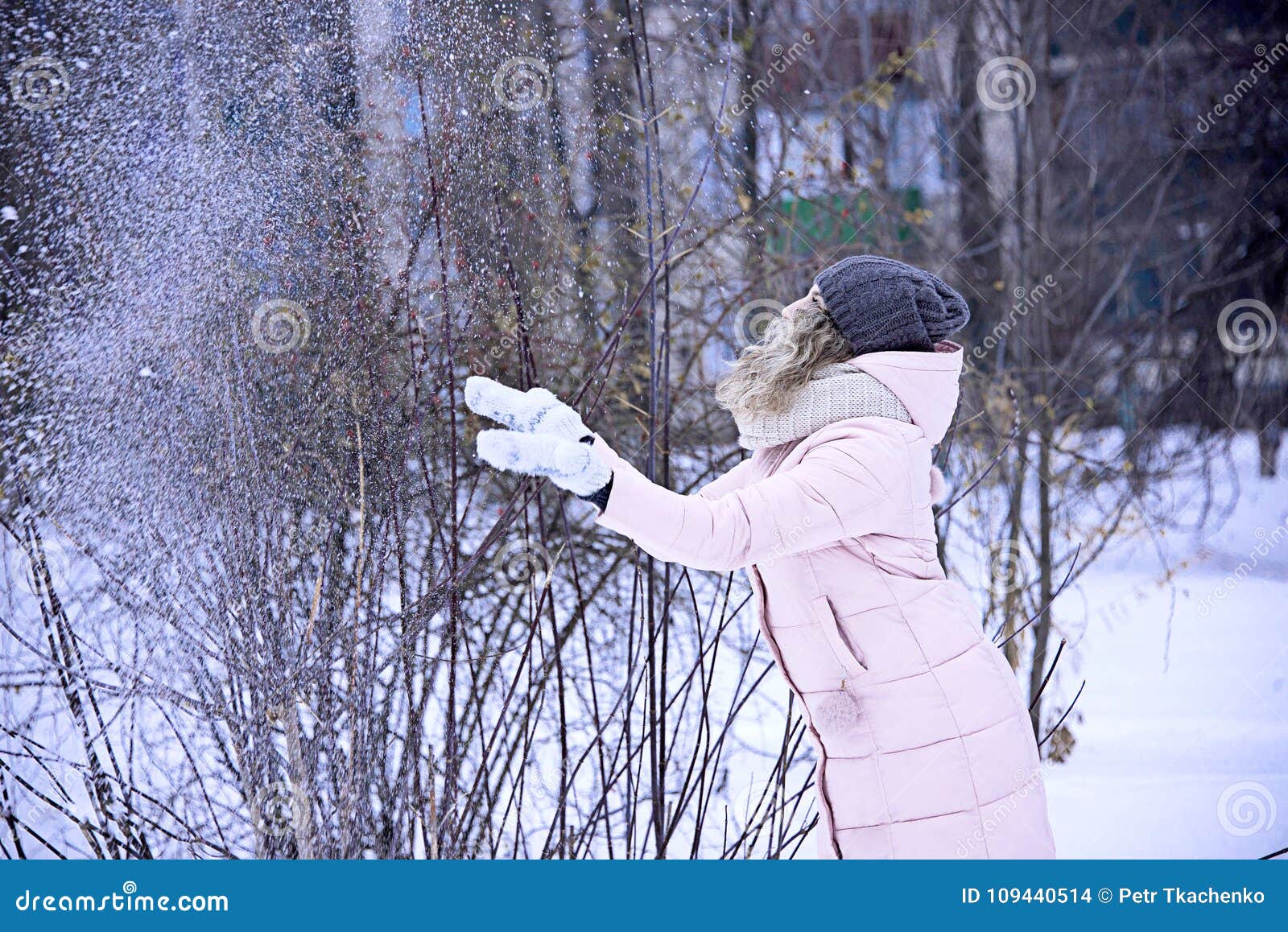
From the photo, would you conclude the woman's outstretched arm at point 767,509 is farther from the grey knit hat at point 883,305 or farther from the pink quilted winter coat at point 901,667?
the grey knit hat at point 883,305

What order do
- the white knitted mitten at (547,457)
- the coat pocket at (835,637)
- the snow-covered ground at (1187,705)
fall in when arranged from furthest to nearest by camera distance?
the snow-covered ground at (1187,705) → the coat pocket at (835,637) → the white knitted mitten at (547,457)

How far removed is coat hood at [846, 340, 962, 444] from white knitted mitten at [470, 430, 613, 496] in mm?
495

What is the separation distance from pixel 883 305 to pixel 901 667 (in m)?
0.56

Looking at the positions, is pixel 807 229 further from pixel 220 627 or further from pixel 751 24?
pixel 220 627

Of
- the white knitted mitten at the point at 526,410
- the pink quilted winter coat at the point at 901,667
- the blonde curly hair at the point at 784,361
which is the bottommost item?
the pink quilted winter coat at the point at 901,667

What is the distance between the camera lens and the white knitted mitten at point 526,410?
1.54 m

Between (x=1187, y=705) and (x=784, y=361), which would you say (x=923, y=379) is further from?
(x=1187, y=705)

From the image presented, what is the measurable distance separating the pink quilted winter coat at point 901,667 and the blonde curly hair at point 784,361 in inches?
3.0

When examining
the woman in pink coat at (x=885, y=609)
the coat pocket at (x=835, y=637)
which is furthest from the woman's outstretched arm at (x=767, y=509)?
the coat pocket at (x=835, y=637)

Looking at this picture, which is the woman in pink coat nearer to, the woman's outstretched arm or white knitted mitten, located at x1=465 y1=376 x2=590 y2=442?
the woman's outstretched arm

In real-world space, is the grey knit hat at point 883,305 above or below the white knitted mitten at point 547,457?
above

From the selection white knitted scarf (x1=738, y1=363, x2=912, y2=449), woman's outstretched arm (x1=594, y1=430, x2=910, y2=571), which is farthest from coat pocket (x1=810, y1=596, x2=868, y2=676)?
white knitted scarf (x1=738, y1=363, x2=912, y2=449)

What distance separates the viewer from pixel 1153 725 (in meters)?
4.50
